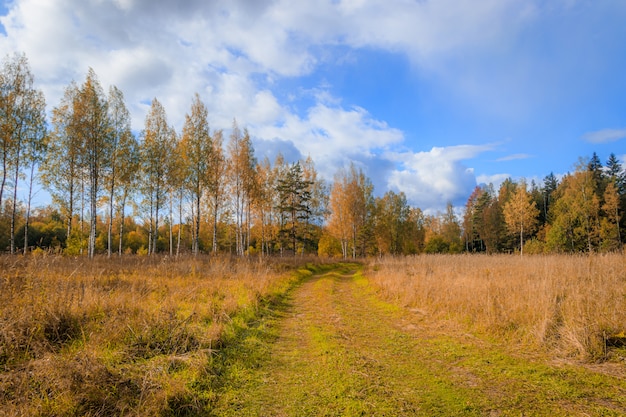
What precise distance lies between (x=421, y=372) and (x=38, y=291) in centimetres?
659

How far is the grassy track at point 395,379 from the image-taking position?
3.41 metres

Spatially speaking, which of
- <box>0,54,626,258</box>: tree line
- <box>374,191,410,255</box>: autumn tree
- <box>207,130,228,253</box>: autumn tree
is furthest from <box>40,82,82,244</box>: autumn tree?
<box>374,191,410,255</box>: autumn tree

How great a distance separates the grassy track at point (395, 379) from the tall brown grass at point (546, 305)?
2.27ft

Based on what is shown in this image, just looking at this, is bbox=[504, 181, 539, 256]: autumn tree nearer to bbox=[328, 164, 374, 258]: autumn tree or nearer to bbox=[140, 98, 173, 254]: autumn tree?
bbox=[328, 164, 374, 258]: autumn tree

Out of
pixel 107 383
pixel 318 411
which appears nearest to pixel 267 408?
pixel 318 411

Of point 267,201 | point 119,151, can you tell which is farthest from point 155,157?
point 267,201

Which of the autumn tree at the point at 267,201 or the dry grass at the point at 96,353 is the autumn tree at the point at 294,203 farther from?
the dry grass at the point at 96,353

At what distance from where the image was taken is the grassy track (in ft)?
11.2

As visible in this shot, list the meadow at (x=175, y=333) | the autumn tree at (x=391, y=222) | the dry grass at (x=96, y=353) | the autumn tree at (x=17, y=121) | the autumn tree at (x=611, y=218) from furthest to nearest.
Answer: the autumn tree at (x=391, y=222) → the autumn tree at (x=611, y=218) → the autumn tree at (x=17, y=121) → the meadow at (x=175, y=333) → the dry grass at (x=96, y=353)

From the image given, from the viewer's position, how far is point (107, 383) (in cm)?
327

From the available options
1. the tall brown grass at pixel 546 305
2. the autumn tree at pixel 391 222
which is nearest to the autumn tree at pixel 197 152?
the tall brown grass at pixel 546 305

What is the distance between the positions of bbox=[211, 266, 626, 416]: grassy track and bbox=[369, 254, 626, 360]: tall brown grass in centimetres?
69

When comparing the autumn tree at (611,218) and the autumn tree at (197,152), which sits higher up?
the autumn tree at (197,152)

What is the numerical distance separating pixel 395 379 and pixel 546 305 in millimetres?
3911
